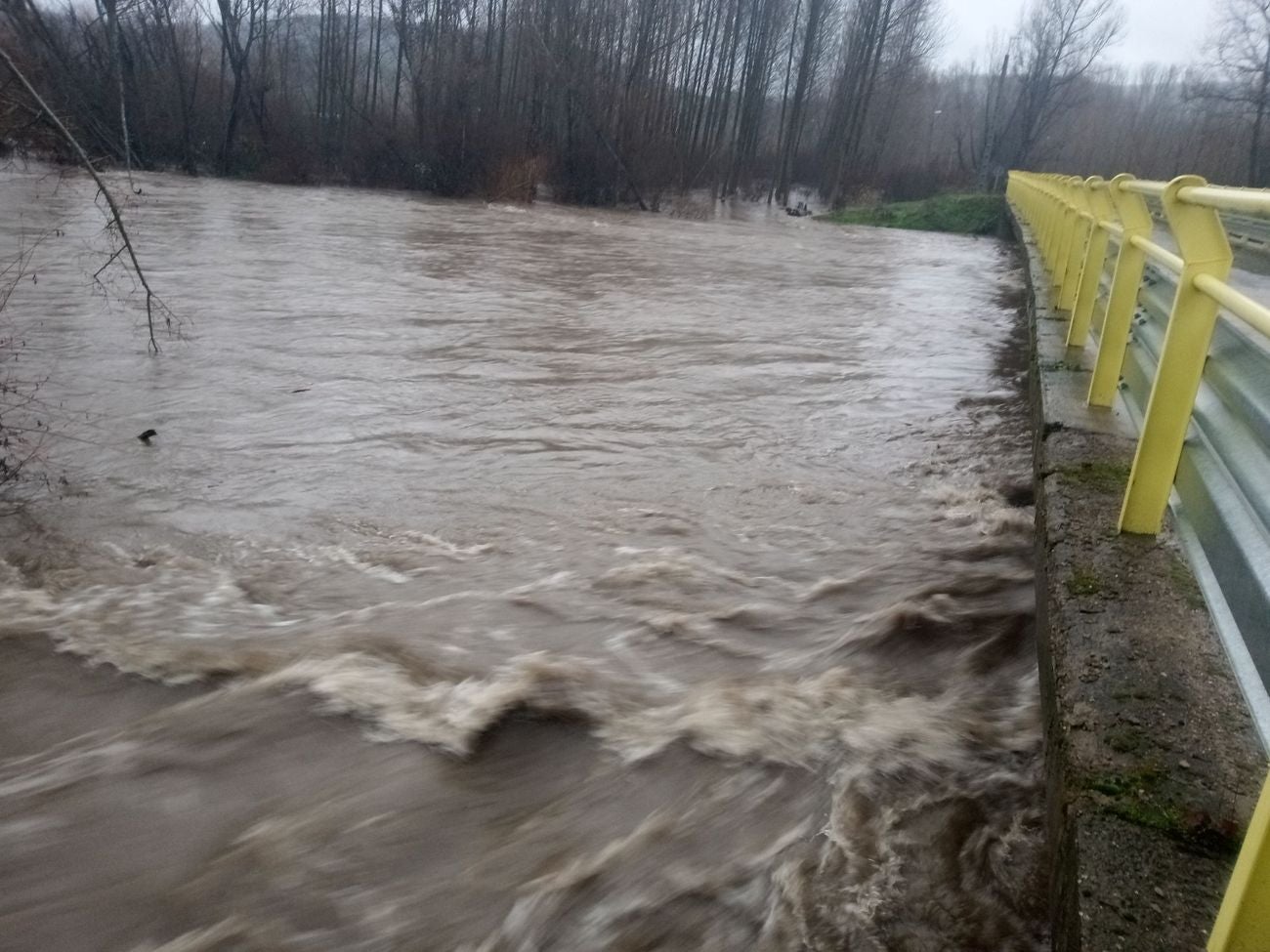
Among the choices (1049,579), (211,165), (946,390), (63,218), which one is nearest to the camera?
(1049,579)

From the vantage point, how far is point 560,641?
3.71m

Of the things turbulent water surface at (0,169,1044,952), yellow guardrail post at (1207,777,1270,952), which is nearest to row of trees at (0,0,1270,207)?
turbulent water surface at (0,169,1044,952)

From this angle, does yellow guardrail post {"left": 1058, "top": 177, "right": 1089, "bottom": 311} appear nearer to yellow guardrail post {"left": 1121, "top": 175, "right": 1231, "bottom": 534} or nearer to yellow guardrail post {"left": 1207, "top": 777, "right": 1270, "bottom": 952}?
yellow guardrail post {"left": 1121, "top": 175, "right": 1231, "bottom": 534}

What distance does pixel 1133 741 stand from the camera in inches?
81.8

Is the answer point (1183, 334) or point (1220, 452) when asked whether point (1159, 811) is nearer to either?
point (1220, 452)

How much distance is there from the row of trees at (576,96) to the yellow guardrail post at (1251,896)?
2665 cm

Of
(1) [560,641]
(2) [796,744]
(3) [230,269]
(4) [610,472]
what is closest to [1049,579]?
(2) [796,744]

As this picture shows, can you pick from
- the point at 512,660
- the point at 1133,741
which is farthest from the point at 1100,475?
the point at 512,660

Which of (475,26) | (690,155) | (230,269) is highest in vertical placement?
(475,26)

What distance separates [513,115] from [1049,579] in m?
34.0

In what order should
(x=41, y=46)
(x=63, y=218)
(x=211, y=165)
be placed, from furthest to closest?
(x=211, y=165), (x=41, y=46), (x=63, y=218)

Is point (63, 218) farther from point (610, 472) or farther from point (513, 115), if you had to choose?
point (513, 115)

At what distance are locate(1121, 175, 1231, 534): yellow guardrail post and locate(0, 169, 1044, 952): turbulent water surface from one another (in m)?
0.91

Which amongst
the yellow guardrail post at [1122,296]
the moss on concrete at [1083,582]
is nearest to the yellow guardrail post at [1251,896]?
the moss on concrete at [1083,582]
